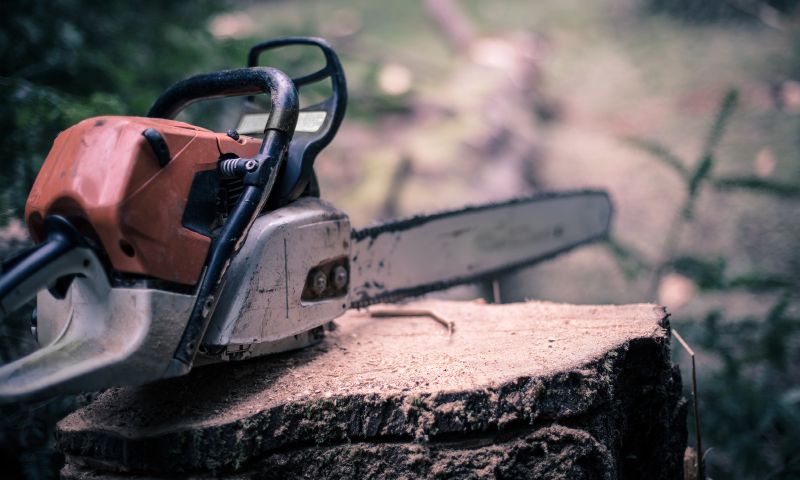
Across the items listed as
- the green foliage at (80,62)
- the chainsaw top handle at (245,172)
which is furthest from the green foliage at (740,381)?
the green foliage at (80,62)

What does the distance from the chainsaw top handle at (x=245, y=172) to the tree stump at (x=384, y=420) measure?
0.55 ft

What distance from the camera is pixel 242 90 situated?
148 cm

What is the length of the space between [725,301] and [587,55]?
4231 mm

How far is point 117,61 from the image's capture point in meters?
3.38

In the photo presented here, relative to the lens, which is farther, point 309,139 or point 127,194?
point 309,139

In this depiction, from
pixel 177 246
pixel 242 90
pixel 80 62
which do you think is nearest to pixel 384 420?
Answer: pixel 177 246

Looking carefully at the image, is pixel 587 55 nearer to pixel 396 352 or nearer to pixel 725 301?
pixel 725 301

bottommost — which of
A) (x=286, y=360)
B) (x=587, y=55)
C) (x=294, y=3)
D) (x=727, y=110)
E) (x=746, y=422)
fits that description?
(x=746, y=422)

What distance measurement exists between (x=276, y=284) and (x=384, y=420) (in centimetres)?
38

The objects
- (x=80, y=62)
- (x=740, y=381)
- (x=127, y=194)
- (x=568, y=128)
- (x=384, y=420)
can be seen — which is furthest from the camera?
(x=568, y=128)

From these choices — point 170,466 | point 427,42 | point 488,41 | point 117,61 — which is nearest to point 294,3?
point 427,42

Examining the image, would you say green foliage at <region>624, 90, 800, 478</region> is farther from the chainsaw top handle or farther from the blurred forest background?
the chainsaw top handle

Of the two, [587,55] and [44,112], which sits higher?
[587,55]

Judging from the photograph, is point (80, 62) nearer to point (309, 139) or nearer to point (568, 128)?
point (309, 139)
